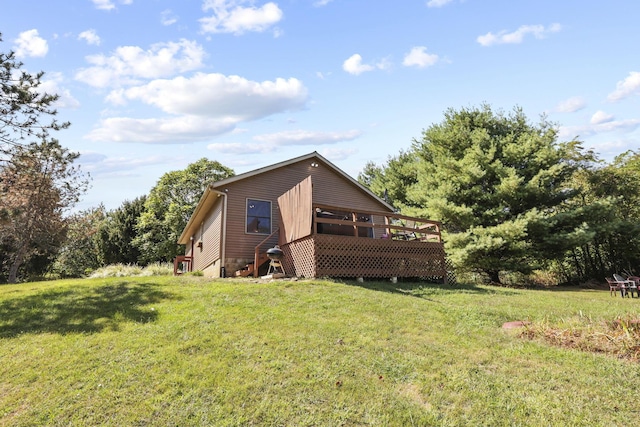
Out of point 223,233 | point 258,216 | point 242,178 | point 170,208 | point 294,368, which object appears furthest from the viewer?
point 170,208

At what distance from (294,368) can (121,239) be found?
99.8 feet

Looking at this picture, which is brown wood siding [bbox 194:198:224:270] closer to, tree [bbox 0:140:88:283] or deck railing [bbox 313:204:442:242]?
deck railing [bbox 313:204:442:242]

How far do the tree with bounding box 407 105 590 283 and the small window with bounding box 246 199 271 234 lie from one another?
8753mm

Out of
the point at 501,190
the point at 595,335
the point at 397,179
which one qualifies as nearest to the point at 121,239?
the point at 397,179

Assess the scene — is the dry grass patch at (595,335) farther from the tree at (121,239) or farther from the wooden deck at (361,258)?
the tree at (121,239)

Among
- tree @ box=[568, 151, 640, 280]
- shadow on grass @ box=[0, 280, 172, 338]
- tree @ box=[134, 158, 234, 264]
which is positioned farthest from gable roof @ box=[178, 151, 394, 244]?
tree @ box=[134, 158, 234, 264]

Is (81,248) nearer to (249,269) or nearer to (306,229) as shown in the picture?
(249,269)

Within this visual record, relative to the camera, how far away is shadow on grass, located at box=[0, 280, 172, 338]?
5.73 m

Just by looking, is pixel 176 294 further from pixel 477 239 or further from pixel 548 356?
pixel 477 239

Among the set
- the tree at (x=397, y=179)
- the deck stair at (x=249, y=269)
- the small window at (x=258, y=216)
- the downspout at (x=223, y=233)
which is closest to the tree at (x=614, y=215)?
the tree at (x=397, y=179)

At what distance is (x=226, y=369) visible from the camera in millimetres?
4109

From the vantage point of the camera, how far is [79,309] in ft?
21.8

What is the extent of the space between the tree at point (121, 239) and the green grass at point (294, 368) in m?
24.9

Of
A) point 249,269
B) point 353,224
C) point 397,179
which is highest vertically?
point 397,179
